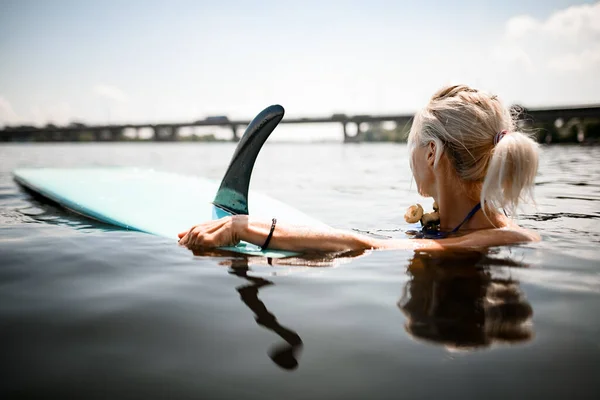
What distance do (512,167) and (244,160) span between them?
1.98 m

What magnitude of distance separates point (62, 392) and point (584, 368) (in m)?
1.71

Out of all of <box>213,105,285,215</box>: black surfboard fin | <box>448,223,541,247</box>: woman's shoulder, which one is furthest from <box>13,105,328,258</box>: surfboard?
<box>448,223,541,247</box>: woman's shoulder

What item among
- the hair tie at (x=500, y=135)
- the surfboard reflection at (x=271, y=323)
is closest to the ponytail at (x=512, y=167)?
the hair tie at (x=500, y=135)

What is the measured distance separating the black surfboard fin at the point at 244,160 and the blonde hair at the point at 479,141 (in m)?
1.14

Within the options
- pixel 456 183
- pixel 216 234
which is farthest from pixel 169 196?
pixel 456 183

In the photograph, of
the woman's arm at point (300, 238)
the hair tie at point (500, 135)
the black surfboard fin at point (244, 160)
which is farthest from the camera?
the black surfboard fin at point (244, 160)

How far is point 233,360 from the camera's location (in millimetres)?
1536

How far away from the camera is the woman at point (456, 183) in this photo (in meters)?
2.67

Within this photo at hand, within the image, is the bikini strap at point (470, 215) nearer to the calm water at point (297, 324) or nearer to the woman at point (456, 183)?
the woman at point (456, 183)

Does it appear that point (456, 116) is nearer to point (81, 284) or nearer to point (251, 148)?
point (251, 148)

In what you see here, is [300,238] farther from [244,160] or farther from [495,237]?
[495,237]

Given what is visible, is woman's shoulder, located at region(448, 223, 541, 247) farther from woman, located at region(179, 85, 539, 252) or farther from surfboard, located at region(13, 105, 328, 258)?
surfboard, located at region(13, 105, 328, 258)

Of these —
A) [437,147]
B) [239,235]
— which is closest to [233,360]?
[239,235]

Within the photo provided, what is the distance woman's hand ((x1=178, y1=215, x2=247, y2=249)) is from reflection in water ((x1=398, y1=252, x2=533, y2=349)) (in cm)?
122
